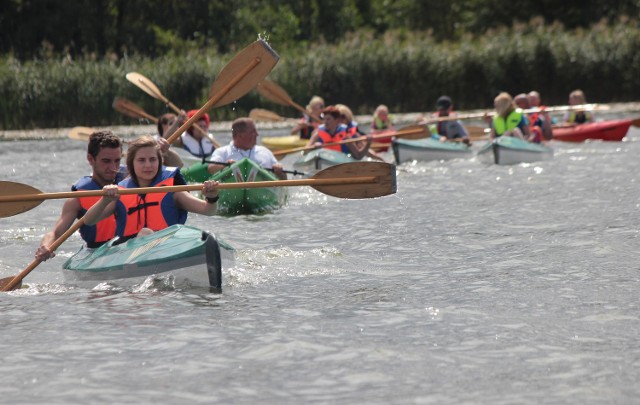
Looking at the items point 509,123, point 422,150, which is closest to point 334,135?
point 422,150

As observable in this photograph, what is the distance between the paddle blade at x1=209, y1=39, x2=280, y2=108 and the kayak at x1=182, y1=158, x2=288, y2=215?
5.59ft

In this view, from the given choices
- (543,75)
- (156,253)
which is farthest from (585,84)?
(156,253)

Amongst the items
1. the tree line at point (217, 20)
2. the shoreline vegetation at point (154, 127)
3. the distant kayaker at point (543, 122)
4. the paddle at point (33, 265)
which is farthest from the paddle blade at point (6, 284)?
the tree line at point (217, 20)

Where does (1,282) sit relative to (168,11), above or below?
below

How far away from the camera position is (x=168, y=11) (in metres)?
38.8

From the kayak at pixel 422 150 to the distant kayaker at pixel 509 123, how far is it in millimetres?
656

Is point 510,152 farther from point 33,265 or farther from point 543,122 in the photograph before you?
point 33,265

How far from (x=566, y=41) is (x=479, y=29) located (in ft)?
53.5

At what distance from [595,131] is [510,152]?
14.7 ft

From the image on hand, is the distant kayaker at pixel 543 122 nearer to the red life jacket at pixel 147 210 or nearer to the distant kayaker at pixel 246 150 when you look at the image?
the distant kayaker at pixel 246 150

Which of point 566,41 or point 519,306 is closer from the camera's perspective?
point 519,306

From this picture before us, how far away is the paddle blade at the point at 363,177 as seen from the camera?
25.6ft

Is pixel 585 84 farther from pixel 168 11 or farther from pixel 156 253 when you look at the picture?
pixel 156 253

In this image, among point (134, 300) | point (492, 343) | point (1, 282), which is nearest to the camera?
point (492, 343)
